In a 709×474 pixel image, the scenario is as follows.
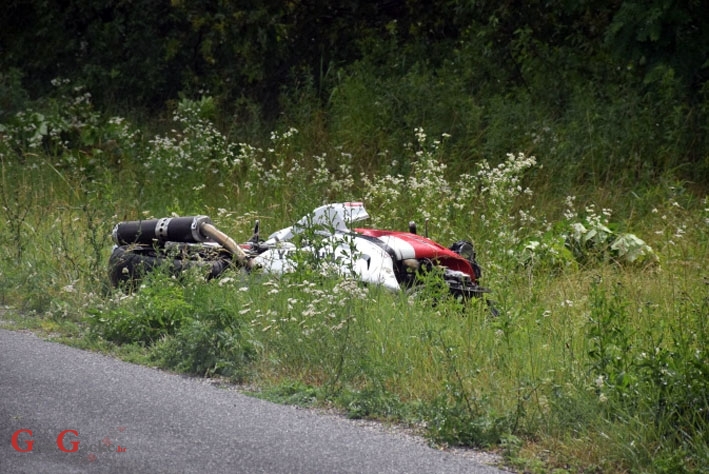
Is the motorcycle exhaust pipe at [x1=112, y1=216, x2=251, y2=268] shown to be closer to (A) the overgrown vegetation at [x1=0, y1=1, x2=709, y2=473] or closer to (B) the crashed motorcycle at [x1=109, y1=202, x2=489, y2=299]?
(B) the crashed motorcycle at [x1=109, y1=202, x2=489, y2=299]

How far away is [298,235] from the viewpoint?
811cm

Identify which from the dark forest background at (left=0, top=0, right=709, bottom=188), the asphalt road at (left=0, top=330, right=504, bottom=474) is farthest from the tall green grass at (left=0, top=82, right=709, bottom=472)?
the dark forest background at (left=0, top=0, right=709, bottom=188)

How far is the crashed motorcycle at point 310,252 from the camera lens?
309 inches

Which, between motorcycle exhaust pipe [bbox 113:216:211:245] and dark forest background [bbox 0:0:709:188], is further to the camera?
dark forest background [bbox 0:0:709:188]

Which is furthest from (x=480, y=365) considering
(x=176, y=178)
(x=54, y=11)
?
(x=54, y=11)

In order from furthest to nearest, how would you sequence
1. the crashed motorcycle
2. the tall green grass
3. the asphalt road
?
the crashed motorcycle < the tall green grass < the asphalt road

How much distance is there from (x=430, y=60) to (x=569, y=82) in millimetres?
2570

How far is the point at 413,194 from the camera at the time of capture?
10.4 m

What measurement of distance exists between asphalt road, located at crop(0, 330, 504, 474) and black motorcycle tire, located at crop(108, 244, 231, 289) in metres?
1.80

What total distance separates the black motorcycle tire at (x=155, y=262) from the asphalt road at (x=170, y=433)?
180 cm

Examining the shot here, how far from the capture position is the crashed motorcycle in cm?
786

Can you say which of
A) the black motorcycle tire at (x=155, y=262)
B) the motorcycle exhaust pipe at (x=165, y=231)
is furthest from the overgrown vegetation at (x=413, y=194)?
the motorcycle exhaust pipe at (x=165, y=231)

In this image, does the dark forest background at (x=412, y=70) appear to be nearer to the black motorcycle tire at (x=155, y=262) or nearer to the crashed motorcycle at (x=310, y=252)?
the crashed motorcycle at (x=310, y=252)

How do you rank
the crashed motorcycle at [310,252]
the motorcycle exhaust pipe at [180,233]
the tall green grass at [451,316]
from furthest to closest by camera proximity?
the motorcycle exhaust pipe at [180,233] → the crashed motorcycle at [310,252] → the tall green grass at [451,316]
